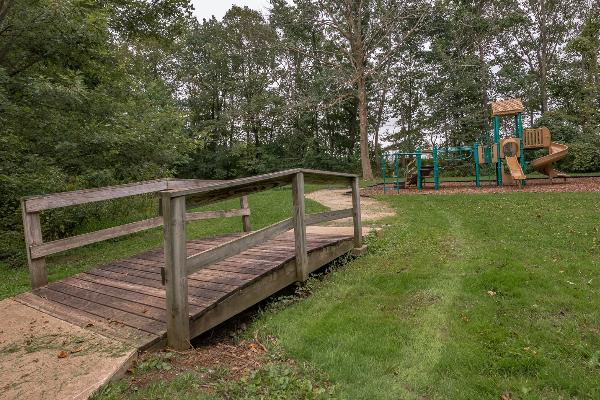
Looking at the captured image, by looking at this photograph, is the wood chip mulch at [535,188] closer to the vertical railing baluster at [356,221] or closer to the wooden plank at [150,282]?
the vertical railing baluster at [356,221]

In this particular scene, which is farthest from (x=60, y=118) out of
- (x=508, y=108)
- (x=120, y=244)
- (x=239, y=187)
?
(x=508, y=108)

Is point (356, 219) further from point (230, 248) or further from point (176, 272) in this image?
point (176, 272)

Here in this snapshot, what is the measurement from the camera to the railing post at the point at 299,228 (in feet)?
13.6

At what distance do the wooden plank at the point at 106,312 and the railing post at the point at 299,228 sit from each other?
5.31 ft

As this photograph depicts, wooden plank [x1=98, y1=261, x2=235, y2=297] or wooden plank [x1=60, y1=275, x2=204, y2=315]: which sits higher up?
wooden plank [x1=98, y1=261, x2=235, y2=297]

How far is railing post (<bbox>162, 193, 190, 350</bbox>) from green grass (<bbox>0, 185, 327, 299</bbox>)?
3223 millimetres

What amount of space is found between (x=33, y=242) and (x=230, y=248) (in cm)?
227

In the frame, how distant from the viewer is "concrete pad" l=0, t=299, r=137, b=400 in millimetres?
2160

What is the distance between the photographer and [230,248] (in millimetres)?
3338

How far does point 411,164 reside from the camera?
17.7 m

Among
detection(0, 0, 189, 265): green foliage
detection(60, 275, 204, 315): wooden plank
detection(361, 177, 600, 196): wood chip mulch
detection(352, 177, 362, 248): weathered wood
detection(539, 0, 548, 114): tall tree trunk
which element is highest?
detection(539, 0, 548, 114): tall tree trunk

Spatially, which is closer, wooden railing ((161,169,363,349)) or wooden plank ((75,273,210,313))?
wooden railing ((161,169,363,349))

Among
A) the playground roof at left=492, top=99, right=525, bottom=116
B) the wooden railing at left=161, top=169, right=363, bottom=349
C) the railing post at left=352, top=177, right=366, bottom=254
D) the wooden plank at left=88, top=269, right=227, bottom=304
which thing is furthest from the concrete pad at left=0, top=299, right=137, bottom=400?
the playground roof at left=492, top=99, right=525, bottom=116

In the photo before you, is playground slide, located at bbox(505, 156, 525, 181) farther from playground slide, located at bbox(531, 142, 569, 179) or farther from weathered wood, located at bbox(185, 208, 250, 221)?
weathered wood, located at bbox(185, 208, 250, 221)
